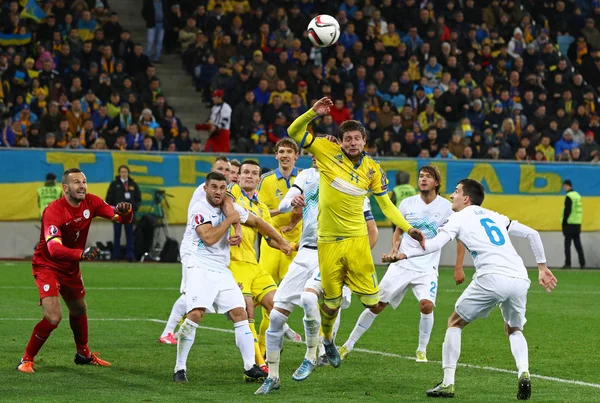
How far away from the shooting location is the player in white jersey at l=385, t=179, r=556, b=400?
31.8 feet

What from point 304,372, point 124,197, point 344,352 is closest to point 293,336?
point 344,352

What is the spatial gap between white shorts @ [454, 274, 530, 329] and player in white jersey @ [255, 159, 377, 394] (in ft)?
5.25

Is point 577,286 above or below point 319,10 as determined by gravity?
below

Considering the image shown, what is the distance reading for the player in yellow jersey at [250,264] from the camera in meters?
11.7

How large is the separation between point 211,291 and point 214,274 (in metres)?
0.20

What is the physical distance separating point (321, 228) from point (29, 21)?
19.9 m

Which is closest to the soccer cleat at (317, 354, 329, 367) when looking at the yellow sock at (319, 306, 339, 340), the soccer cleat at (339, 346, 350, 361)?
the soccer cleat at (339, 346, 350, 361)

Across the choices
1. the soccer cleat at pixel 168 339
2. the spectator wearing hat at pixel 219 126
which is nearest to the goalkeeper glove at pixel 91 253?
the soccer cleat at pixel 168 339

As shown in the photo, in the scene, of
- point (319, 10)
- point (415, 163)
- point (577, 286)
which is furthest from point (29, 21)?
point (577, 286)

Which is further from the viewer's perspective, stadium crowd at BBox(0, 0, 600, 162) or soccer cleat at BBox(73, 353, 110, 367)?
stadium crowd at BBox(0, 0, 600, 162)

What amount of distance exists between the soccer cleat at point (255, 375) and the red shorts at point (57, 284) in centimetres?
231

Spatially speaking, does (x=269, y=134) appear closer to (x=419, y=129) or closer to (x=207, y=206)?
(x=419, y=129)

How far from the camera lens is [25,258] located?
1005 inches

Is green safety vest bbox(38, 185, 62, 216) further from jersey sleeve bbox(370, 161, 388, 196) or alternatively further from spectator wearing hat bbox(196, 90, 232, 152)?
jersey sleeve bbox(370, 161, 388, 196)
